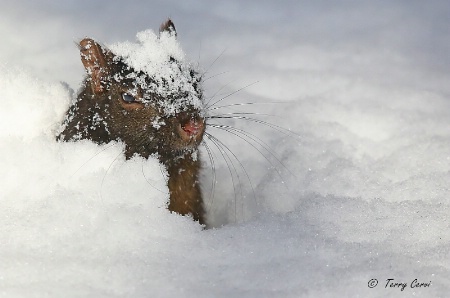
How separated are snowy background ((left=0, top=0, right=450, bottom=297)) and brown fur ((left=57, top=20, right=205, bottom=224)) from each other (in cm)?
16

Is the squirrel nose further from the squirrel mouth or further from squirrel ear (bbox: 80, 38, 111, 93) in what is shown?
squirrel ear (bbox: 80, 38, 111, 93)

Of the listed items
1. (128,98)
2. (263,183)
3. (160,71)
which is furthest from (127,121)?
(263,183)

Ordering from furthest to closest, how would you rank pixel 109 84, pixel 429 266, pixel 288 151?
pixel 288 151 → pixel 109 84 → pixel 429 266

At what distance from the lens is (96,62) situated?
292 centimetres

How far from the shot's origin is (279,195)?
322cm

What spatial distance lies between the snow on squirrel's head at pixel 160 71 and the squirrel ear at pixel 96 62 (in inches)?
2.6

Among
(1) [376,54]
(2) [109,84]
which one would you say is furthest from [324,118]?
(2) [109,84]

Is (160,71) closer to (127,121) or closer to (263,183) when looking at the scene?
(127,121)

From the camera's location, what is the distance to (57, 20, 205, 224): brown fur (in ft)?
8.91

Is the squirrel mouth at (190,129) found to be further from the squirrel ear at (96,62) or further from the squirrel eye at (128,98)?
the squirrel ear at (96,62)

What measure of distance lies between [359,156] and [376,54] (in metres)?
1.54

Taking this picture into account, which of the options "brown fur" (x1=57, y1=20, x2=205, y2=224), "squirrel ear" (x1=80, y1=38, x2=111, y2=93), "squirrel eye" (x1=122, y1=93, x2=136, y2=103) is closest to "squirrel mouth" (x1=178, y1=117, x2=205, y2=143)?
"brown fur" (x1=57, y1=20, x2=205, y2=224)

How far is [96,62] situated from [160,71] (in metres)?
0.37

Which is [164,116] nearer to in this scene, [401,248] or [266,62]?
[401,248]
